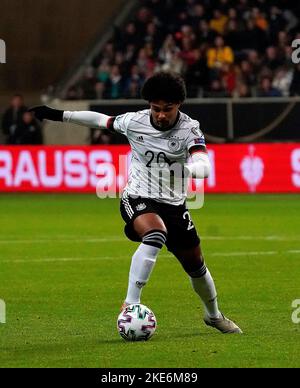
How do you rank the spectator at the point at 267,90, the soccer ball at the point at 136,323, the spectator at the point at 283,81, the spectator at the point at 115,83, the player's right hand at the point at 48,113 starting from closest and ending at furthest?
the soccer ball at the point at 136,323 → the player's right hand at the point at 48,113 → the spectator at the point at 267,90 → the spectator at the point at 283,81 → the spectator at the point at 115,83

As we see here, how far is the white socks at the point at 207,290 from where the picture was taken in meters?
9.56

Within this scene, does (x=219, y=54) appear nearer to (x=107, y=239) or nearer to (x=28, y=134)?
(x=28, y=134)

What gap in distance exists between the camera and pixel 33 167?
25.8 meters

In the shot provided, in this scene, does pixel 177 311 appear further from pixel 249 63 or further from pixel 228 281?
pixel 249 63

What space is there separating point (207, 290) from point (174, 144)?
1192 mm

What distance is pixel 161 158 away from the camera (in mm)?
9469

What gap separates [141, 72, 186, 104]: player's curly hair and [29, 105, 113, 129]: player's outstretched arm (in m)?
0.59

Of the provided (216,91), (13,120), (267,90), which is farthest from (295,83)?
(13,120)

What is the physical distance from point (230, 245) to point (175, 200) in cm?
770

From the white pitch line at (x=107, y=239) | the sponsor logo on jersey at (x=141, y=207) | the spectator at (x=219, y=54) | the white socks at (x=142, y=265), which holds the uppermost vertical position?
the spectator at (x=219, y=54)

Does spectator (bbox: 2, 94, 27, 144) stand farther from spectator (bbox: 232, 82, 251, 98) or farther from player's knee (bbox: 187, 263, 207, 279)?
player's knee (bbox: 187, 263, 207, 279)

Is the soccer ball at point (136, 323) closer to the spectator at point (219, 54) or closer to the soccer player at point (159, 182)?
the soccer player at point (159, 182)

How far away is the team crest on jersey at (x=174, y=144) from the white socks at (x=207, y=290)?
0.96 metres

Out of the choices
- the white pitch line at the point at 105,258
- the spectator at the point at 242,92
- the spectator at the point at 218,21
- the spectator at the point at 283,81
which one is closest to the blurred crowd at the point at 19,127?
the spectator at the point at 242,92
